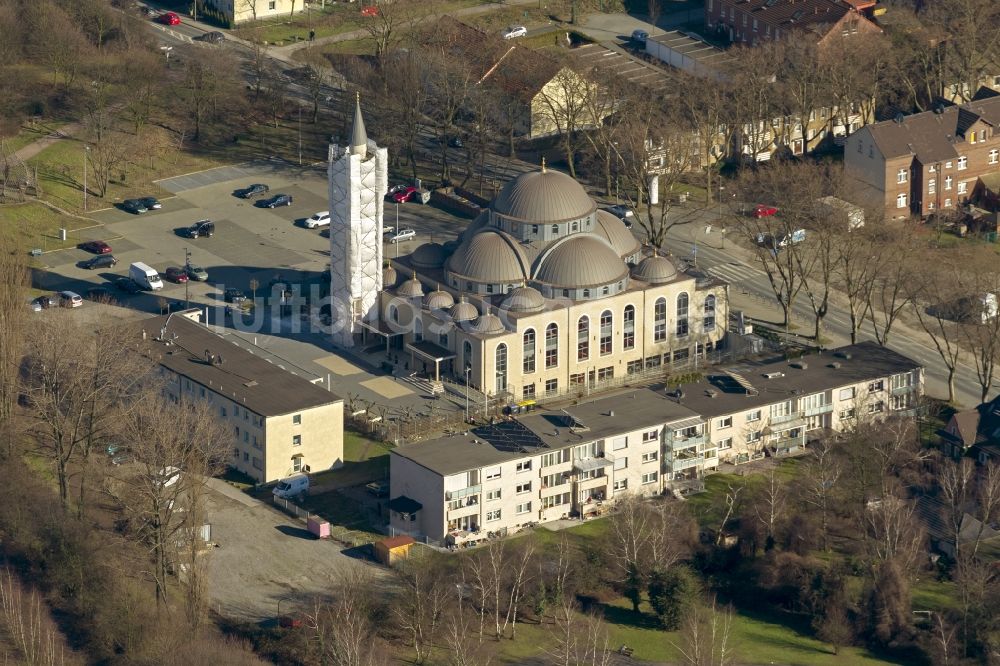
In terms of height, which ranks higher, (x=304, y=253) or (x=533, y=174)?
(x=533, y=174)

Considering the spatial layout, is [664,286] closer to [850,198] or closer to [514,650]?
[850,198]

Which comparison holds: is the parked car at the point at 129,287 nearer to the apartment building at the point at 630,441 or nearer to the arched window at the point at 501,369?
the arched window at the point at 501,369

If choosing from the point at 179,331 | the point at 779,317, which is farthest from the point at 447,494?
the point at 779,317

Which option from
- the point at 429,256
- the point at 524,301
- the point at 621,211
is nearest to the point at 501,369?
the point at 524,301

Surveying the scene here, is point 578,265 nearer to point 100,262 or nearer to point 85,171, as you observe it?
point 100,262

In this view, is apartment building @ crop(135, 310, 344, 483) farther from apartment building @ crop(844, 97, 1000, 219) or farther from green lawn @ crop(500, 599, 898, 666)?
apartment building @ crop(844, 97, 1000, 219)

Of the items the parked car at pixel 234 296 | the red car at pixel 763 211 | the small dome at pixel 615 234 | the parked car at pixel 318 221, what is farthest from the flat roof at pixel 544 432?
the parked car at pixel 318 221
